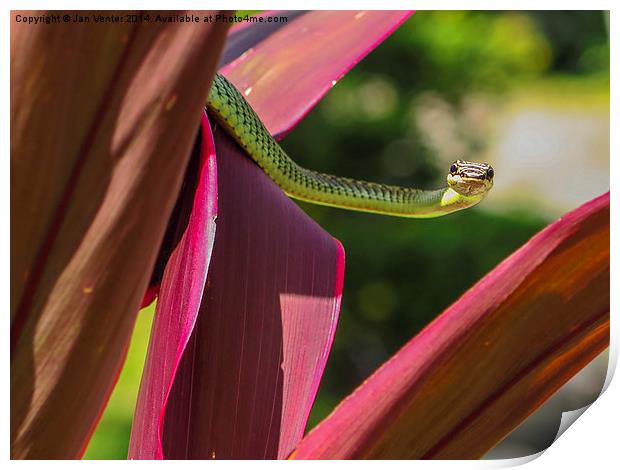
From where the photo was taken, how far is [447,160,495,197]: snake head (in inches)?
26.1

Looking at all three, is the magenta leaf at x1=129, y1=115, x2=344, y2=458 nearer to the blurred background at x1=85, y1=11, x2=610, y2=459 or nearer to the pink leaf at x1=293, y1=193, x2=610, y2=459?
the pink leaf at x1=293, y1=193, x2=610, y2=459

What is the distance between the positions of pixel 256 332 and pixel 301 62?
202 mm

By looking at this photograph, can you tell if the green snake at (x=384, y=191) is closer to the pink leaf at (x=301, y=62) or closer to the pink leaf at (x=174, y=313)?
the pink leaf at (x=301, y=62)

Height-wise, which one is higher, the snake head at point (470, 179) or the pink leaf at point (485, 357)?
the pink leaf at point (485, 357)

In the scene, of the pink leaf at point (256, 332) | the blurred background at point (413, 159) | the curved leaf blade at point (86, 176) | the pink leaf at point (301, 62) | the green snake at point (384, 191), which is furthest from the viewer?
the blurred background at point (413, 159)

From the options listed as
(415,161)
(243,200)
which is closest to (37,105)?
(243,200)

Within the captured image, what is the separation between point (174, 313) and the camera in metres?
0.29

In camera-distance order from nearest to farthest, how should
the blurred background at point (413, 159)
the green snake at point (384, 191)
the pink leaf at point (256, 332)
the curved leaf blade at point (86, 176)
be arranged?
1. the curved leaf blade at point (86, 176)
2. the pink leaf at point (256, 332)
3. the green snake at point (384, 191)
4. the blurred background at point (413, 159)

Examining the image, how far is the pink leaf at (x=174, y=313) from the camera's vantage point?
280mm

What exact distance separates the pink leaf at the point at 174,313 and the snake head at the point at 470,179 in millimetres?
399

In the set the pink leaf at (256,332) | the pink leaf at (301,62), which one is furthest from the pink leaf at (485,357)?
the pink leaf at (301,62)

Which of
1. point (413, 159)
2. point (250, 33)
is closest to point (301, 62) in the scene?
point (250, 33)

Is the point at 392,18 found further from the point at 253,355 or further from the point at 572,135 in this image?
the point at 572,135

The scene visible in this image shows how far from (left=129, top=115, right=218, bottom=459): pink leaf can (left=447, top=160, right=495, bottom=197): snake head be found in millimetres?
399
